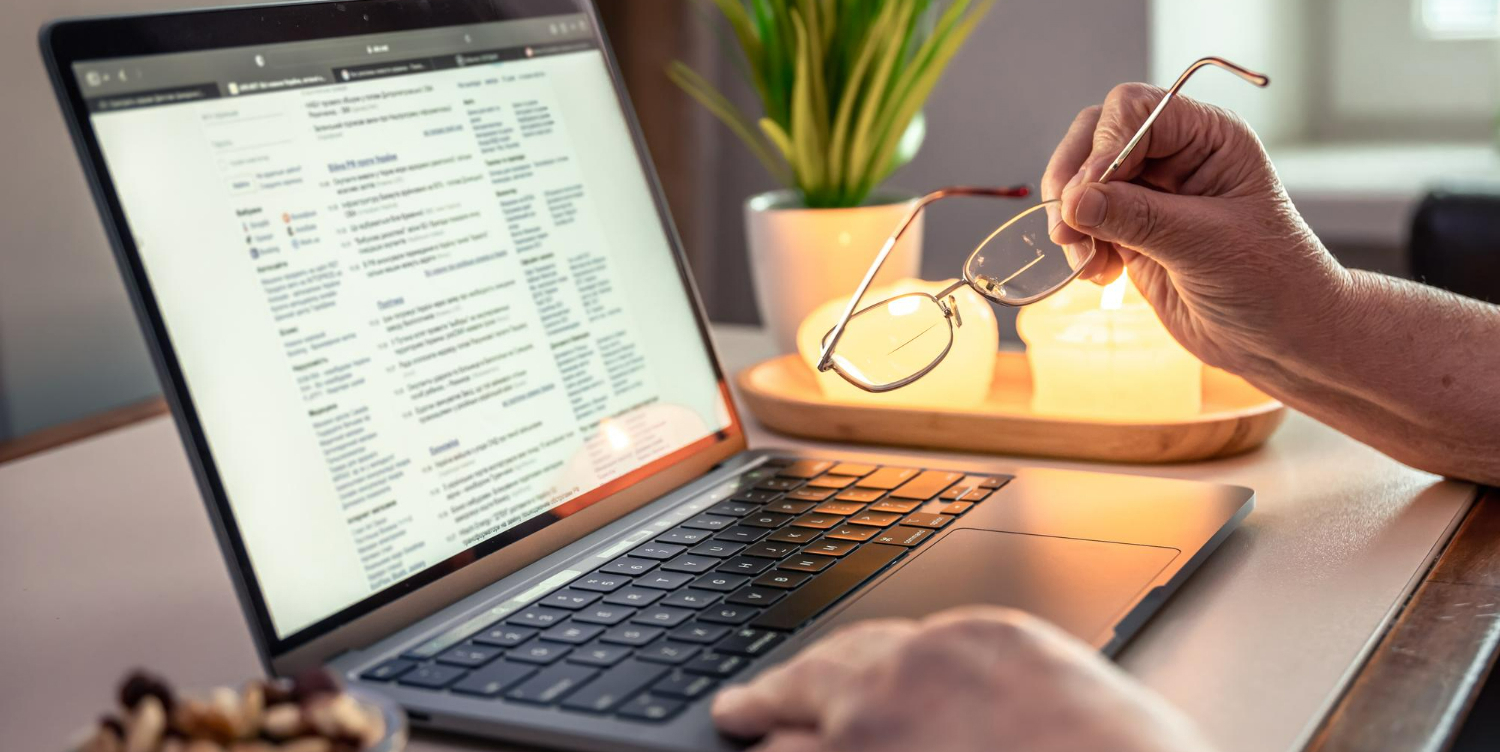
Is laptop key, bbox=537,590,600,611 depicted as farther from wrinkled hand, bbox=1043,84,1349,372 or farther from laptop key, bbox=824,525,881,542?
wrinkled hand, bbox=1043,84,1349,372

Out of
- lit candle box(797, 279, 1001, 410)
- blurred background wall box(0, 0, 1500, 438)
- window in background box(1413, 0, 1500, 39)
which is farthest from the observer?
window in background box(1413, 0, 1500, 39)

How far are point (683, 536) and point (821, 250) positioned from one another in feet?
1.62

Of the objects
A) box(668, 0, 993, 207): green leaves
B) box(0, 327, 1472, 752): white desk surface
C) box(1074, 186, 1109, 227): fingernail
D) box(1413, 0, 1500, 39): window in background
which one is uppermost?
box(668, 0, 993, 207): green leaves

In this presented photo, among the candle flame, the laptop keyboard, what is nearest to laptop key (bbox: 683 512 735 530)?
the laptop keyboard

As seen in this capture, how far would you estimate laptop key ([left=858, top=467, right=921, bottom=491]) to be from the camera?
0.77 meters

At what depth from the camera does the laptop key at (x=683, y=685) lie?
497 millimetres

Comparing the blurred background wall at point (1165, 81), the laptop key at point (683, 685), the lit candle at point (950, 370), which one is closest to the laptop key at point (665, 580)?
the laptop key at point (683, 685)

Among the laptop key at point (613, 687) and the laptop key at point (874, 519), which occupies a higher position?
the laptop key at point (613, 687)

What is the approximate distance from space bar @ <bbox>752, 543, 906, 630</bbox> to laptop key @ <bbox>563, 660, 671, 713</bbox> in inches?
2.4

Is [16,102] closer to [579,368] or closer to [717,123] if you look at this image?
[579,368]

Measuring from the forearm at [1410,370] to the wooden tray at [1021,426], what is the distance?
2.8 inches

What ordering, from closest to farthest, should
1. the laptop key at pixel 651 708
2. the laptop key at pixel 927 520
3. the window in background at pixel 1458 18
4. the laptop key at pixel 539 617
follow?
the laptop key at pixel 651 708 → the laptop key at pixel 539 617 → the laptop key at pixel 927 520 → the window in background at pixel 1458 18

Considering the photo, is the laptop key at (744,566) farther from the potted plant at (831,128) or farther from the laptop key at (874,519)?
the potted plant at (831,128)

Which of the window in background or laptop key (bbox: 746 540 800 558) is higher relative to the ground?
the window in background
